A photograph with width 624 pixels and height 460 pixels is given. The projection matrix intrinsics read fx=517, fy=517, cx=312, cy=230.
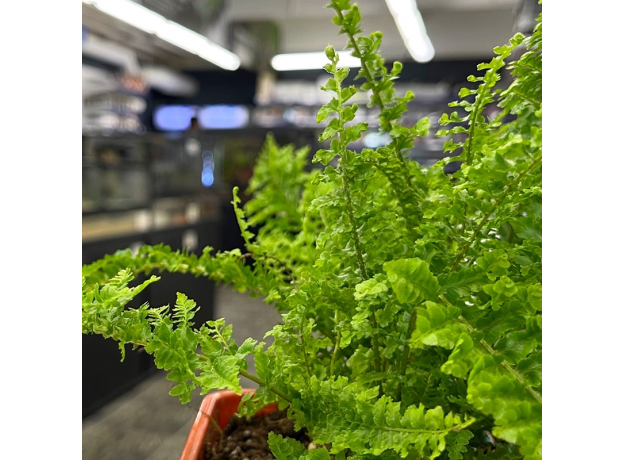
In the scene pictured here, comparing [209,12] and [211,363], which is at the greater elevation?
[209,12]

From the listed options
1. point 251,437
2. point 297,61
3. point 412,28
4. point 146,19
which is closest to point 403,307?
point 251,437

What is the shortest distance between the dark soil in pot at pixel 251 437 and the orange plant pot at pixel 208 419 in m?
0.01

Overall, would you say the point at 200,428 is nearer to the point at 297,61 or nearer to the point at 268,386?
the point at 268,386

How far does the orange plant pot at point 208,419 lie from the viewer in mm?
593

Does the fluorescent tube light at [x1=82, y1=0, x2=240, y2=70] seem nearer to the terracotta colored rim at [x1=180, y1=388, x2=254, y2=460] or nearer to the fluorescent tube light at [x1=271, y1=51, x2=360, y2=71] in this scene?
the fluorescent tube light at [x1=271, y1=51, x2=360, y2=71]

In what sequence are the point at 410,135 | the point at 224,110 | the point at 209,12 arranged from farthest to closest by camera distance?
the point at 224,110, the point at 209,12, the point at 410,135

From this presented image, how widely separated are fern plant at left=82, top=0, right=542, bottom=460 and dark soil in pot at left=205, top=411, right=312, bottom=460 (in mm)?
53

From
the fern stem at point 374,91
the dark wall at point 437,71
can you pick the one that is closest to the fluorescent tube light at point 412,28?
the dark wall at point 437,71

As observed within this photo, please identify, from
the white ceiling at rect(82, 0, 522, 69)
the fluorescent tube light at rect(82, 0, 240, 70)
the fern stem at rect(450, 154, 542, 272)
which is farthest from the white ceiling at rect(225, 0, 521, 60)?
the fern stem at rect(450, 154, 542, 272)
